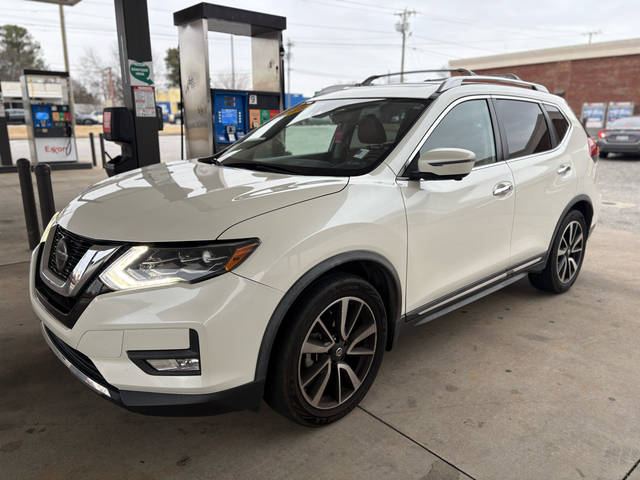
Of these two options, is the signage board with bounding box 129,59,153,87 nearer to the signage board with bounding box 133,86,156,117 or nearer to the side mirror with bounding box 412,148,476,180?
the signage board with bounding box 133,86,156,117

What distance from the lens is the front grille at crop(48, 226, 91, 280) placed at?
2.16m

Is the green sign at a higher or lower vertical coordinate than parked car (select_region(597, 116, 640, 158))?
higher

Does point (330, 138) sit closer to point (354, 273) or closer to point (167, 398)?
point (354, 273)

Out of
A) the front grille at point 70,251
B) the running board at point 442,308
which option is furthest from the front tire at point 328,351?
the front grille at point 70,251

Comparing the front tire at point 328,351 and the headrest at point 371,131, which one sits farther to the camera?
the headrest at point 371,131

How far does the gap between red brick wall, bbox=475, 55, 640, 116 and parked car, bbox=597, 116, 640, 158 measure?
17.4 metres

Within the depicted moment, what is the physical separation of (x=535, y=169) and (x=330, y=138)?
149cm

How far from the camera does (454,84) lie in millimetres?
3125

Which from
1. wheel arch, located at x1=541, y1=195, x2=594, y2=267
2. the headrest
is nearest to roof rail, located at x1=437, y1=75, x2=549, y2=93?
the headrest

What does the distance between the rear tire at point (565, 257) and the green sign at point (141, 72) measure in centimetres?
441

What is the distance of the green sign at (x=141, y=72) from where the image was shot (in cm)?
537

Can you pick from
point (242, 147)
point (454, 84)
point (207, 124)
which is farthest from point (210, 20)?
point (454, 84)

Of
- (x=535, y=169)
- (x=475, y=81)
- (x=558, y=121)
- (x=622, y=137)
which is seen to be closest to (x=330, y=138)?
(x=475, y=81)

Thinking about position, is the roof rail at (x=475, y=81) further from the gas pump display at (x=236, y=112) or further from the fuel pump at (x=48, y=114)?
the fuel pump at (x=48, y=114)
